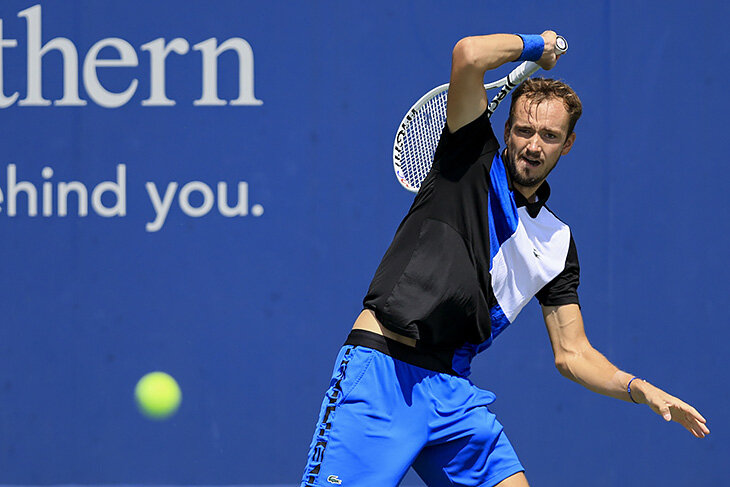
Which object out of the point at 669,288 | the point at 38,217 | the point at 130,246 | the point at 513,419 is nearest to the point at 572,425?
the point at 513,419

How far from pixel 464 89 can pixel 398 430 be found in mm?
900

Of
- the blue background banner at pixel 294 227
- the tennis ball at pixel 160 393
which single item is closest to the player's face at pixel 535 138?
the blue background banner at pixel 294 227

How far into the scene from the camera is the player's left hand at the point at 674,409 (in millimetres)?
2381

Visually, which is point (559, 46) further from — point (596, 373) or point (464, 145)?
point (596, 373)

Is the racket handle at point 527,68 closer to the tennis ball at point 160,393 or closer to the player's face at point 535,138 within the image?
the player's face at point 535,138

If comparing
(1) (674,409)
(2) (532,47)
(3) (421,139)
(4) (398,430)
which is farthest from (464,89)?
(1) (674,409)

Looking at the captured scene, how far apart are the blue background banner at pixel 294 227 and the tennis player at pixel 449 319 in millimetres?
1812

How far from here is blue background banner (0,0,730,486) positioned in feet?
14.4

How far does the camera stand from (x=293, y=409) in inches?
174

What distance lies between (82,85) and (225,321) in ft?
4.37

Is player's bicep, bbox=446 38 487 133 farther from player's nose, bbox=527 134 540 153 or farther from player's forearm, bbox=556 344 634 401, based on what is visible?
player's forearm, bbox=556 344 634 401

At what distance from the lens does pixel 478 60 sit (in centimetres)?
229

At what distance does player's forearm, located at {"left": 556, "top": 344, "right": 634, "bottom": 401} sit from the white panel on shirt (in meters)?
0.26

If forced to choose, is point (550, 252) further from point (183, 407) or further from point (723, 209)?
point (183, 407)
